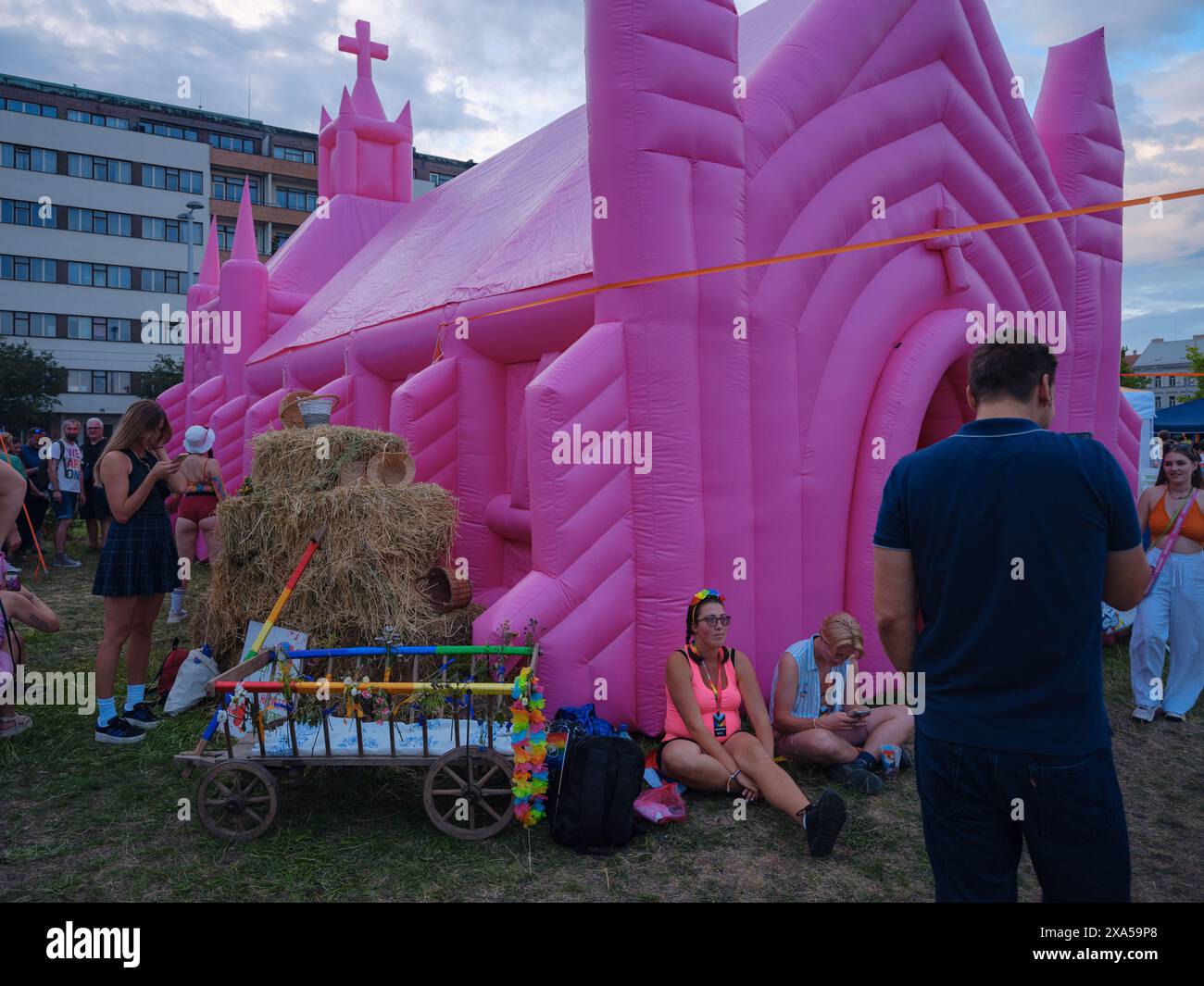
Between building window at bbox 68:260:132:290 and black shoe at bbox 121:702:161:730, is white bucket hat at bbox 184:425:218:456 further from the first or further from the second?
building window at bbox 68:260:132:290

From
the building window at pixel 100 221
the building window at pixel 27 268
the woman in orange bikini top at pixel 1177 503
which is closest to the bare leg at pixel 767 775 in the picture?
the woman in orange bikini top at pixel 1177 503

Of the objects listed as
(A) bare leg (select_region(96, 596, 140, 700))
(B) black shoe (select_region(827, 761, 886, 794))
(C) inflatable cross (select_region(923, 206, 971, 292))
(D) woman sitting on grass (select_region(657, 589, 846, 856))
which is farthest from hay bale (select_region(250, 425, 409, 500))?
(C) inflatable cross (select_region(923, 206, 971, 292))

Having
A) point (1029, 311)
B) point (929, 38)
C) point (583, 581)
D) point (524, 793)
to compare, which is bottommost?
point (524, 793)

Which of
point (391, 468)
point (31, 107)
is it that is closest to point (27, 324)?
point (31, 107)

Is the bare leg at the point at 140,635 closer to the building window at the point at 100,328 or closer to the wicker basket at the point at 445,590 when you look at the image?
the wicker basket at the point at 445,590

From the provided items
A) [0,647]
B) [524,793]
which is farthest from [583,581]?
[0,647]

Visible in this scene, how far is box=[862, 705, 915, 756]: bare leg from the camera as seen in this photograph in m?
4.59

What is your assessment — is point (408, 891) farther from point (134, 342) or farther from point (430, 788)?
point (134, 342)

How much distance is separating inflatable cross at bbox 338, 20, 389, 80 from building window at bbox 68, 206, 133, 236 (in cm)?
3214

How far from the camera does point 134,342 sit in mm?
40750

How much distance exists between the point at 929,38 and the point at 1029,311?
2399 millimetres

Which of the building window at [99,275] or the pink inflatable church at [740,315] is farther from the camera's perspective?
the building window at [99,275]

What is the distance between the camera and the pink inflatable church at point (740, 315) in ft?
15.7

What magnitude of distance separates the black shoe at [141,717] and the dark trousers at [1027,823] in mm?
4501
